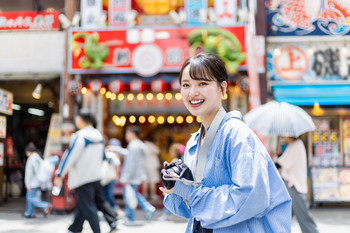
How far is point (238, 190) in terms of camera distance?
1.73 meters

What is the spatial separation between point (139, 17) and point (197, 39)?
2234 millimetres

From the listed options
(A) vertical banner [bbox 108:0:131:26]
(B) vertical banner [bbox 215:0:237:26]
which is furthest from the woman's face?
(A) vertical banner [bbox 108:0:131:26]

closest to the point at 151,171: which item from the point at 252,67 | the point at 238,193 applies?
the point at 252,67

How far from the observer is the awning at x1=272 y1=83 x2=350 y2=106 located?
930cm

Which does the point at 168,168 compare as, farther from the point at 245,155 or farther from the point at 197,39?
the point at 197,39

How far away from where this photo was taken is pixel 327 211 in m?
9.62

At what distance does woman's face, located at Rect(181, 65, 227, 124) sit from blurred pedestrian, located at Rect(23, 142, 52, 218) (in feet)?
23.7

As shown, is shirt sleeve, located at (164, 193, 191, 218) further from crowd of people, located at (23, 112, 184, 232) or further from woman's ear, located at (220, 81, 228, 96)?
crowd of people, located at (23, 112, 184, 232)

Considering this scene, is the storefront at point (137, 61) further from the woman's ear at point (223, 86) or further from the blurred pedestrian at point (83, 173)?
the woman's ear at point (223, 86)

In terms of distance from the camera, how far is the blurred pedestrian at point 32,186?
8539mm

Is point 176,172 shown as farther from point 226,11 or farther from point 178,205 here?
point 226,11

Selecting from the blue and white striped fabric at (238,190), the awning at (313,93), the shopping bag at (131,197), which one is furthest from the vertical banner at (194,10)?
the blue and white striped fabric at (238,190)

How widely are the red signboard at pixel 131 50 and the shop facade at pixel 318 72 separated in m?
2.31

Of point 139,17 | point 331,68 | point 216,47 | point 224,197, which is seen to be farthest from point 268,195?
point 139,17
